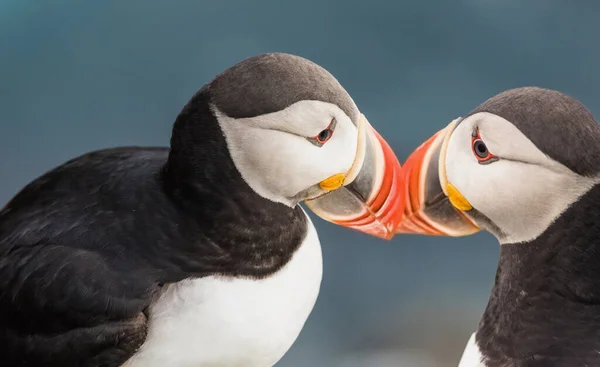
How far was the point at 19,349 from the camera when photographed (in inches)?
98.4

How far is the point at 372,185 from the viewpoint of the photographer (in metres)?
2.59

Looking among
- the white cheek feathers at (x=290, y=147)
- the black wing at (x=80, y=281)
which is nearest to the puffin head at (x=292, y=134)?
the white cheek feathers at (x=290, y=147)

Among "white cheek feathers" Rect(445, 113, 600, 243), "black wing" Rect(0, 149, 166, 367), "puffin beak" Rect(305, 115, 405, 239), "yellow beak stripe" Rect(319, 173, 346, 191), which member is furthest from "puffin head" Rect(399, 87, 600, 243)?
"black wing" Rect(0, 149, 166, 367)

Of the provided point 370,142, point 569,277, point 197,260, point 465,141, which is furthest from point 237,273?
point 569,277

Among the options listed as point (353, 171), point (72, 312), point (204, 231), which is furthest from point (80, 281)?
point (353, 171)

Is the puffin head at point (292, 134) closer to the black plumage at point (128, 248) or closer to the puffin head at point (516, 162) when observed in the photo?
the black plumage at point (128, 248)

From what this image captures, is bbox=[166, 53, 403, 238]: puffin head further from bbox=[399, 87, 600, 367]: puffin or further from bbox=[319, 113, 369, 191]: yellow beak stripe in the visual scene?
bbox=[399, 87, 600, 367]: puffin

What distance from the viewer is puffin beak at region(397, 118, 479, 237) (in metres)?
2.44

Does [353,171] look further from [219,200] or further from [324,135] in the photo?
[219,200]

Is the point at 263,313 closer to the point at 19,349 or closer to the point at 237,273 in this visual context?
the point at 237,273

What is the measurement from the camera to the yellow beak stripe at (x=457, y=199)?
94.6 inches

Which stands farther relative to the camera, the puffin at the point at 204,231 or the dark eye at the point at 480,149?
the puffin at the point at 204,231

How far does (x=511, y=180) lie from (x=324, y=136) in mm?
535

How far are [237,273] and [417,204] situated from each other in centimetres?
57
